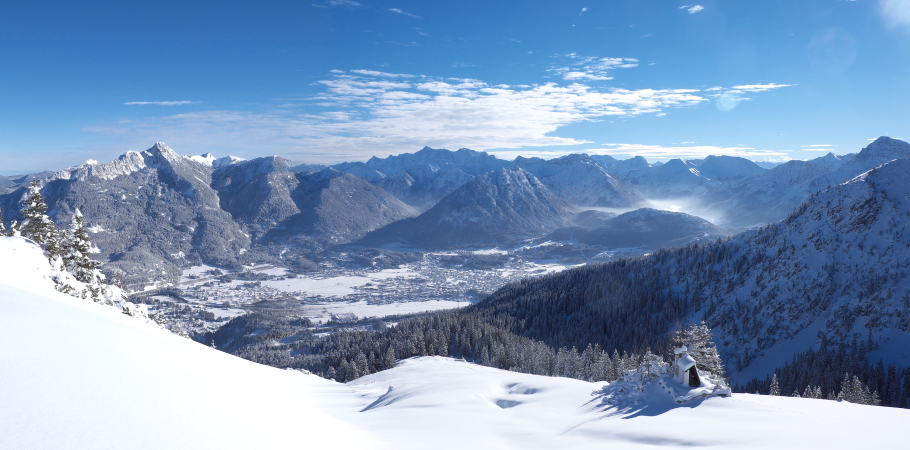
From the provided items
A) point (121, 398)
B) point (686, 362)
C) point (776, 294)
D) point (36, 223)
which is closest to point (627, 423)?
point (686, 362)

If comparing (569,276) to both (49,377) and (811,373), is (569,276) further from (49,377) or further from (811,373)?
Result: (49,377)

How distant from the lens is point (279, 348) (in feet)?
525

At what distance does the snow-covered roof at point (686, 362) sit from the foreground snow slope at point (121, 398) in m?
21.5

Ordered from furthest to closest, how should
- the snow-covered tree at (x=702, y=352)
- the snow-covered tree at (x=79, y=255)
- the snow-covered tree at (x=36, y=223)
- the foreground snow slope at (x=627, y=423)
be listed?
the snow-covered tree at (x=79, y=255) < the snow-covered tree at (x=36, y=223) < the snow-covered tree at (x=702, y=352) < the foreground snow slope at (x=627, y=423)

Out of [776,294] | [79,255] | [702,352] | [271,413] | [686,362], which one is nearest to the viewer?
[271,413]

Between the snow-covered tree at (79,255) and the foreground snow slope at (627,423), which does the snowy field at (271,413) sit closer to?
the foreground snow slope at (627,423)

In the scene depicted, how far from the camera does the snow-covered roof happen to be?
2702 cm

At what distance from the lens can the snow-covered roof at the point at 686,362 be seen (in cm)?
2702

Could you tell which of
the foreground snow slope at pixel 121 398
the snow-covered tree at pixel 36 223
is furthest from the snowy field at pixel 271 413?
the snow-covered tree at pixel 36 223

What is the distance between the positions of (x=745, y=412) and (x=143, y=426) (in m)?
28.4

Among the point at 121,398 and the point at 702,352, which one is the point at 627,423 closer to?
A: the point at 702,352

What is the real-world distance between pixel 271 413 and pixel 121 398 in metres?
5.01

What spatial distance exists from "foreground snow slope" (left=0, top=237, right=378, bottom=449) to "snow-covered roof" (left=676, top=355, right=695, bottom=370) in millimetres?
21517

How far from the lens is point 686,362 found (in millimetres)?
27250
